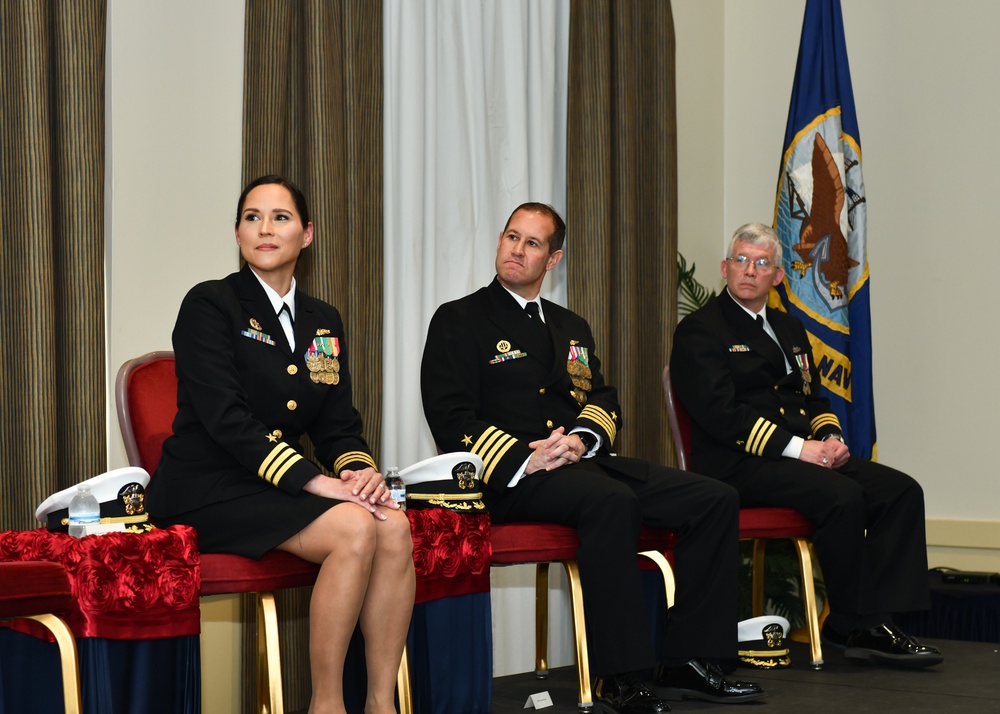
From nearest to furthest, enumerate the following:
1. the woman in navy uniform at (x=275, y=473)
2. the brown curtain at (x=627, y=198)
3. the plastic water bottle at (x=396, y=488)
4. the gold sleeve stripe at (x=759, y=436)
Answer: the woman in navy uniform at (x=275, y=473), the plastic water bottle at (x=396, y=488), the gold sleeve stripe at (x=759, y=436), the brown curtain at (x=627, y=198)

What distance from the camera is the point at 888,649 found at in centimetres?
367

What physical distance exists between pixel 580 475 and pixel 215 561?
3.53 ft

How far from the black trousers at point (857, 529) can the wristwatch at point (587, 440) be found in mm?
651

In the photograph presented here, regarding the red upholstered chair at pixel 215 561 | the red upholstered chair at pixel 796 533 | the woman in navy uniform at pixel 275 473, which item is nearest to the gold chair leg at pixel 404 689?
the red upholstered chair at pixel 215 561

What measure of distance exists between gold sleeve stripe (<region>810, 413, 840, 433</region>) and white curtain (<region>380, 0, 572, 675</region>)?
3.57 ft

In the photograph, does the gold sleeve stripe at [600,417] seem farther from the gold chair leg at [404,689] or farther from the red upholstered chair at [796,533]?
the gold chair leg at [404,689]

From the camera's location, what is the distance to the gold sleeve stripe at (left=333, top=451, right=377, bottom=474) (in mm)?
2875

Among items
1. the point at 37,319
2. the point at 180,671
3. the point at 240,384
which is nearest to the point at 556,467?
the point at 240,384

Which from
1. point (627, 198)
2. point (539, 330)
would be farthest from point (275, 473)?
point (627, 198)

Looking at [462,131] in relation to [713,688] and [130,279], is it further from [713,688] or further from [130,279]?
[713,688]

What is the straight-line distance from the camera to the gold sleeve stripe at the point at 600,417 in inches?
136

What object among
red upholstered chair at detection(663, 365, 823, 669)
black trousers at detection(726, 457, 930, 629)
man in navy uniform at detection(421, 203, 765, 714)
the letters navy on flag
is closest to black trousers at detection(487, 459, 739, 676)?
man in navy uniform at detection(421, 203, 765, 714)

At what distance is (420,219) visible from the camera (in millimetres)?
4000

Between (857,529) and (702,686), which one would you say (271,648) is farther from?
(857,529)
